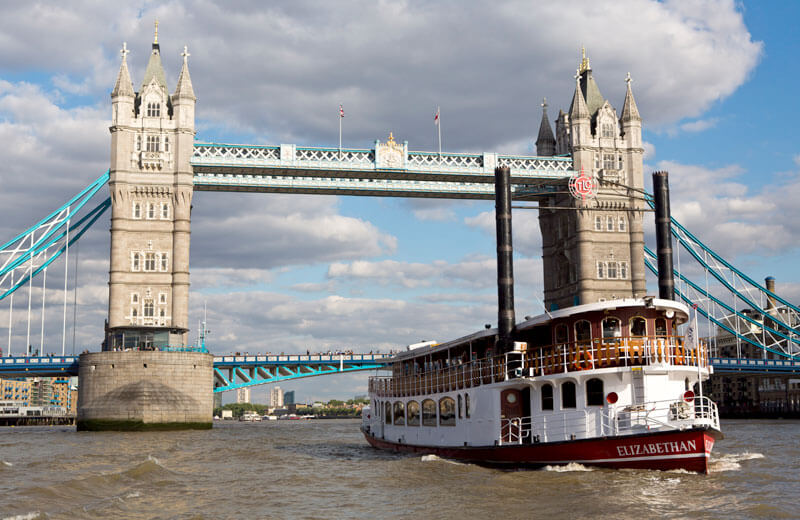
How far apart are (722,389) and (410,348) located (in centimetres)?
9695

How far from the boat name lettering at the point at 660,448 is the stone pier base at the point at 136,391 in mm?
40191

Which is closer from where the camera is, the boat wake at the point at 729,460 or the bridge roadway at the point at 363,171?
the boat wake at the point at 729,460

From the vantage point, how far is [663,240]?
3058 cm

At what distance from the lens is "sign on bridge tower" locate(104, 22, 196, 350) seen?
204ft

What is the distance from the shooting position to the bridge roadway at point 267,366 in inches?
2479

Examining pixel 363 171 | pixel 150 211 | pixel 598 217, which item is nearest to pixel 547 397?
pixel 363 171

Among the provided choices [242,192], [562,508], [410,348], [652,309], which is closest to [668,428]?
[652,309]

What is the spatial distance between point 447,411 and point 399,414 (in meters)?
5.88

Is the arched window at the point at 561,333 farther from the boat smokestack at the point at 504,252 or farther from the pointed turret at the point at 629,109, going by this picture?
the pointed turret at the point at 629,109

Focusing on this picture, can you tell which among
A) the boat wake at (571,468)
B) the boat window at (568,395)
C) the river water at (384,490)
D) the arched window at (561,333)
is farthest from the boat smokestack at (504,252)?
the boat wake at (571,468)

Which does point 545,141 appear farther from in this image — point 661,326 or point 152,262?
point 661,326

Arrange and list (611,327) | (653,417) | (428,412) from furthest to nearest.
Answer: (428,412), (611,327), (653,417)

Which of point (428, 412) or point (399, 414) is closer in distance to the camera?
point (428, 412)

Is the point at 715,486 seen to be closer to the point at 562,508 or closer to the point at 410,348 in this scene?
the point at 562,508
